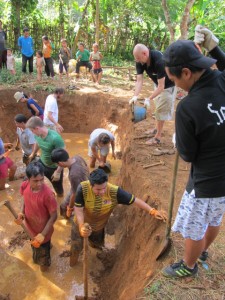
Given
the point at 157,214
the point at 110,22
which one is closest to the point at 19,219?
the point at 157,214

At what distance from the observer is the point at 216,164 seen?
7.41ft

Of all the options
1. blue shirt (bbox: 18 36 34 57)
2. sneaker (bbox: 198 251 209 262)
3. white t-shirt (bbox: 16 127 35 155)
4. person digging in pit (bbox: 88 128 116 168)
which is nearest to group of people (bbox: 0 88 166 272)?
sneaker (bbox: 198 251 209 262)

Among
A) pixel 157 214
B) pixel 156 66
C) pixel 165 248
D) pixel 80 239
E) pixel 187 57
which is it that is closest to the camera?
pixel 187 57

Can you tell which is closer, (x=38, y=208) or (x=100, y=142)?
(x=38, y=208)

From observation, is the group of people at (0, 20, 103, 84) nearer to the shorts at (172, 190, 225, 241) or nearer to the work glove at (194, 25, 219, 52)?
the work glove at (194, 25, 219, 52)

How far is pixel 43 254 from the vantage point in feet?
14.4

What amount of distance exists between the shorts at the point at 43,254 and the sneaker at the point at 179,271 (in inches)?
81.8

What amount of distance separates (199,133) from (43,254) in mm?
3293

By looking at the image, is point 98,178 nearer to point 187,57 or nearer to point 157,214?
point 157,214

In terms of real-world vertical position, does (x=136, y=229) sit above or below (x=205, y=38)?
below

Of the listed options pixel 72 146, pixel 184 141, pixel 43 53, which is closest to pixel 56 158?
pixel 184 141

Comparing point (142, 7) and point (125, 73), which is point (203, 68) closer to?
point (125, 73)

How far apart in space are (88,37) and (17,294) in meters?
14.6

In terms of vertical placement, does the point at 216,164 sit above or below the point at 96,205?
above
